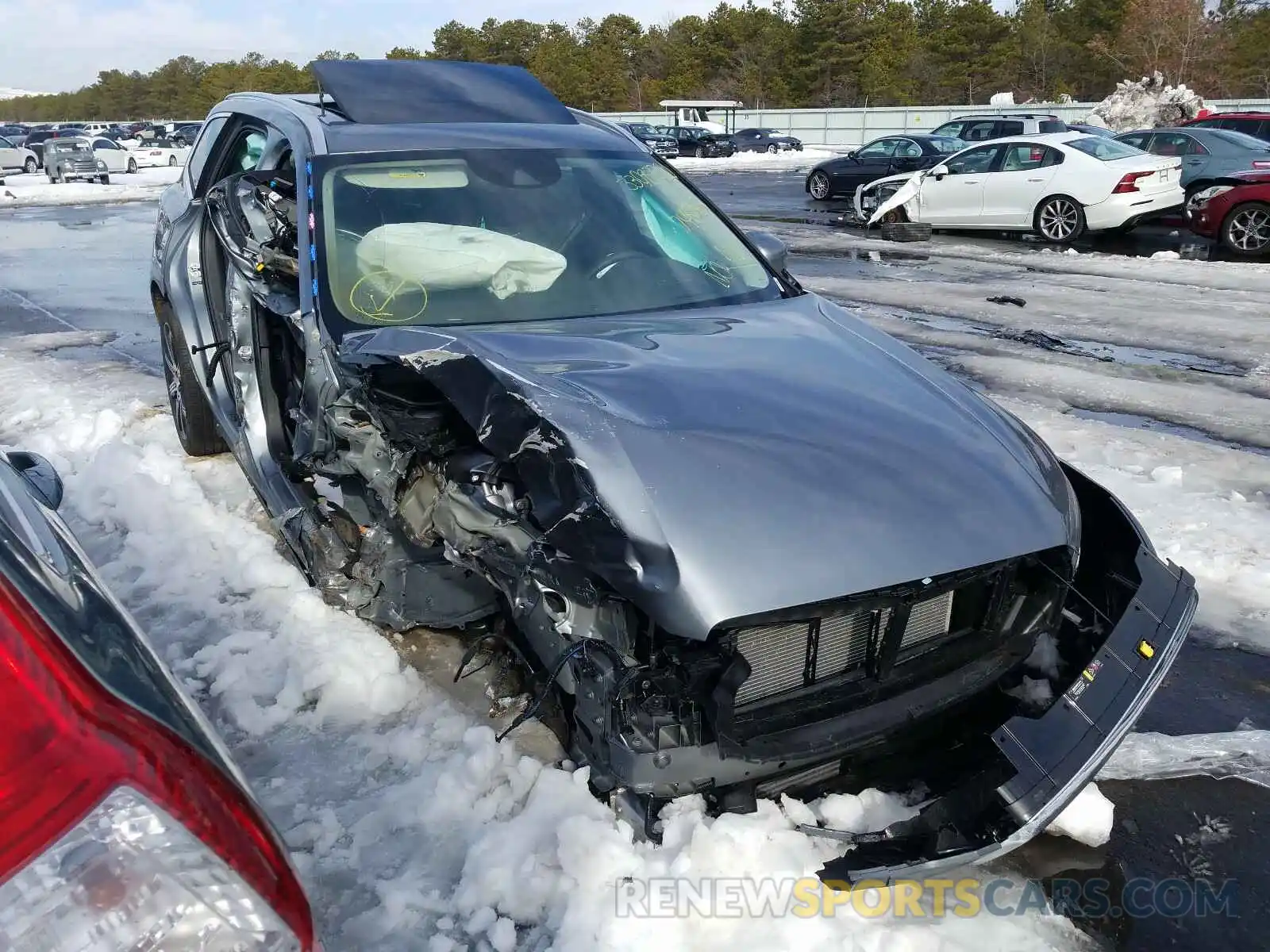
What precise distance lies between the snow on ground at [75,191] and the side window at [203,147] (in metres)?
17.6

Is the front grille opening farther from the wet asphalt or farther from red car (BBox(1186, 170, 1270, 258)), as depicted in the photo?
red car (BBox(1186, 170, 1270, 258))

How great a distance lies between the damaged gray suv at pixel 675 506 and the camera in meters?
2.17

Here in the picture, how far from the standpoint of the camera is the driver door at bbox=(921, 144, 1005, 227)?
1435 cm

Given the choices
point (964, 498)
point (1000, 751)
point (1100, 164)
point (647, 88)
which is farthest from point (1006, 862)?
point (647, 88)

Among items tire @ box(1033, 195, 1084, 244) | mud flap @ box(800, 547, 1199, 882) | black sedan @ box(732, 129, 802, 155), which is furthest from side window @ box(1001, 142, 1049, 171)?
black sedan @ box(732, 129, 802, 155)

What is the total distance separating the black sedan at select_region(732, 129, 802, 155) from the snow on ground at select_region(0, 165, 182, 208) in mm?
21612

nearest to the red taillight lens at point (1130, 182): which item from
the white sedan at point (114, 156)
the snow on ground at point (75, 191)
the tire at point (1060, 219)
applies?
the tire at point (1060, 219)

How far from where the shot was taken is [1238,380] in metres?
6.89

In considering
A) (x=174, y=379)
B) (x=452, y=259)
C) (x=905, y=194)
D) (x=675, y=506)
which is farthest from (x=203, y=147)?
(x=905, y=194)

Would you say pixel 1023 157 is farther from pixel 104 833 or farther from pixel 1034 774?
pixel 104 833

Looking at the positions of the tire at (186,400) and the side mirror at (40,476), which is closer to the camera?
the side mirror at (40,476)

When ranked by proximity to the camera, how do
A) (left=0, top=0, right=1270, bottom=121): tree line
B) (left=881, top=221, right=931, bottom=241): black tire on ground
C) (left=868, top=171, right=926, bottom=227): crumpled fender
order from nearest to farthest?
(left=881, top=221, right=931, bottom=241): black tire on ground < (left=868, top=171, right=926, bottom=227): crumpled fender < (left=0, top=0, right=1270, bottom=121): tree line

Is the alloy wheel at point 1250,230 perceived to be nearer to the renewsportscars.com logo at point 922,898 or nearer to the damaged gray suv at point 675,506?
the damaged gray suv at point 675,506

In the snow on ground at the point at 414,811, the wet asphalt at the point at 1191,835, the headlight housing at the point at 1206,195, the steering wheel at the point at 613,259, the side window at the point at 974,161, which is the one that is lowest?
the wet asphalt at the point at 1191,835
